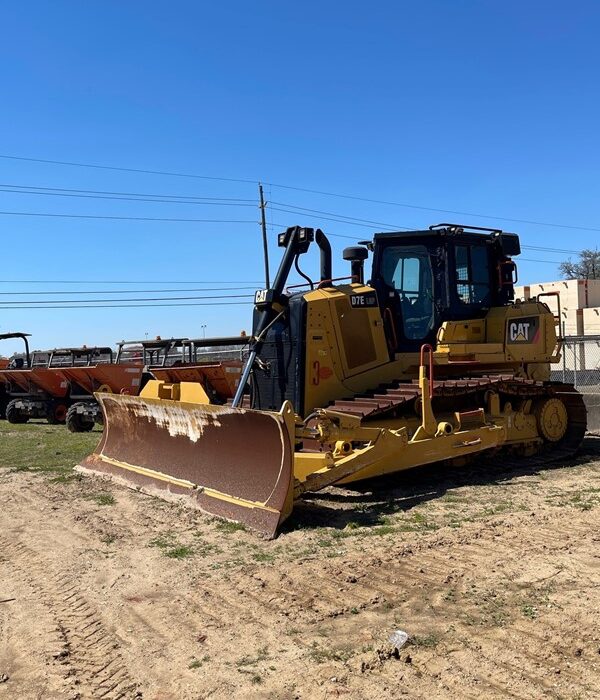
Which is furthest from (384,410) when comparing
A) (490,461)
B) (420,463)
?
(490,461)

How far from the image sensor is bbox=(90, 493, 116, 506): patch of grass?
23.6 ft

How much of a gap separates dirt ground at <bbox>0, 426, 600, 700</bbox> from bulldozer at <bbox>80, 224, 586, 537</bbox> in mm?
527

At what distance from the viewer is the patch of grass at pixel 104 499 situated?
719 centimetres

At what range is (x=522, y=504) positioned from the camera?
6.66m

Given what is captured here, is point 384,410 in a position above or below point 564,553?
above

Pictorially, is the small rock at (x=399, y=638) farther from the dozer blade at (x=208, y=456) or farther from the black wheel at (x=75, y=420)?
the black wheel at (x=75, y=420)

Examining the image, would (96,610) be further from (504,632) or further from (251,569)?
(504,632)

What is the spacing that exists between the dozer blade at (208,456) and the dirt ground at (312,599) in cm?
27

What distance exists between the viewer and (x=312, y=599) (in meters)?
4.25

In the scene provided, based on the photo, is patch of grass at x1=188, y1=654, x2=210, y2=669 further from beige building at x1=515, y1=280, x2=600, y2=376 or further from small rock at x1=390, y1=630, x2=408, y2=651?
beige building at x1=515, y1=280, x2=600, y2=376

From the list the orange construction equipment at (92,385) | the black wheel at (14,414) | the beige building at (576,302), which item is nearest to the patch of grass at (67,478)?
the orange construction equipment at (92,385)

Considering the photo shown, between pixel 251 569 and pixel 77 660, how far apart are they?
5.22 feet

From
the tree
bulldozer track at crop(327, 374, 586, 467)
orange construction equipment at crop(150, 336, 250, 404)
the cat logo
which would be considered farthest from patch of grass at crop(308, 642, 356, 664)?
the tree

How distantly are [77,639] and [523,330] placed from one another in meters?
7.25
